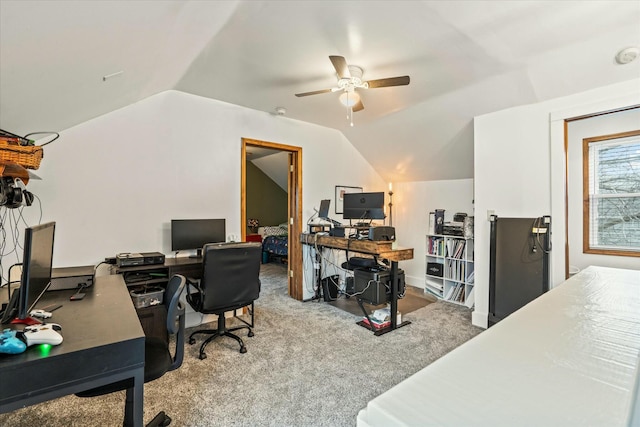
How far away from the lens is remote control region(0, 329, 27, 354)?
0.94 metres

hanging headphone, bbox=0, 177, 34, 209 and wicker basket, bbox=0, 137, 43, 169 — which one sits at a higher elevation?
wicker basket, bbox=0, 137, 43, 169

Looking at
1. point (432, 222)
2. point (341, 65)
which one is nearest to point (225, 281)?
point (341, 65)

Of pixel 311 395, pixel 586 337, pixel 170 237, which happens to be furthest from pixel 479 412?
pixel 170 237

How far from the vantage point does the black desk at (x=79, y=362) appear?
0.91 m

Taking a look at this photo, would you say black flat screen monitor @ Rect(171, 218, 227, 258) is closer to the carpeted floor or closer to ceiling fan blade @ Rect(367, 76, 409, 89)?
the carpeted floor

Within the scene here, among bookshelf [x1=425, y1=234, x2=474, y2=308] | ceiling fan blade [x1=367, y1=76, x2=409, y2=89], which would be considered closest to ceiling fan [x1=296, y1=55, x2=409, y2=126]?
ceiling fan blade [x1=367, y1=76, x2=409, y2=89]

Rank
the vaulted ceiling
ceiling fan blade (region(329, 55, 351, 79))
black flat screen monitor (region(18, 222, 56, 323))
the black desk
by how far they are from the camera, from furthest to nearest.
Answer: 1. ceiling fan blade (region(329, 55, 351, 79))
2. the vaulted ceiling
3. black flat screen monitor (region(18, 222, 56, 323))
4. the black desk

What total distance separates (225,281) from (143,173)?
1445 millimetres

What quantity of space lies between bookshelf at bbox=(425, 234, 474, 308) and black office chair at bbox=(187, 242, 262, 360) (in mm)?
2850

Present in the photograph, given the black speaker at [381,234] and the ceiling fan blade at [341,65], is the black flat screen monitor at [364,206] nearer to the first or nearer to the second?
the black speaker at [381,234]

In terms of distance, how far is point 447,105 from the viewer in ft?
11.2

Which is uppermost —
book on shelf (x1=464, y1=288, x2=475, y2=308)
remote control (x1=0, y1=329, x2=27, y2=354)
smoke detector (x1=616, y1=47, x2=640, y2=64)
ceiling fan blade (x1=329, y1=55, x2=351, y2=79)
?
smoke detector (x1=616, y1=47, x2=640, y2=64)

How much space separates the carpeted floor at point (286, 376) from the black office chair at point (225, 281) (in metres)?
0.29

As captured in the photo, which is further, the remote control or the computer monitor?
the computer monitor
